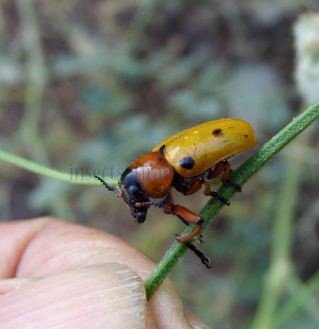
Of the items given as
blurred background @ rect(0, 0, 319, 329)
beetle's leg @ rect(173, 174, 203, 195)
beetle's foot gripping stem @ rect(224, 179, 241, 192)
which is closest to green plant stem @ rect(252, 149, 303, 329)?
blurred background @ rect(0, 0, 319, 329)

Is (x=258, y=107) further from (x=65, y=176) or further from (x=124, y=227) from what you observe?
(x=65, y=176)

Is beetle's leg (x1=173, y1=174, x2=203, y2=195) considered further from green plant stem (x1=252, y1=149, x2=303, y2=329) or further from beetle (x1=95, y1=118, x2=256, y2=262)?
green plant stem (x1=252, y1=149, x2=303, y2=329)

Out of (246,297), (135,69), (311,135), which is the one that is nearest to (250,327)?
(246,297)

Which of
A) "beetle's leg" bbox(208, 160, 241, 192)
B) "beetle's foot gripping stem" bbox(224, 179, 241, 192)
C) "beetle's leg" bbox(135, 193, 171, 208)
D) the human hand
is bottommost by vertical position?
the human hand

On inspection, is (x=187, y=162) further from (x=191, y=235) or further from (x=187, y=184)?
(x=191, y=235)

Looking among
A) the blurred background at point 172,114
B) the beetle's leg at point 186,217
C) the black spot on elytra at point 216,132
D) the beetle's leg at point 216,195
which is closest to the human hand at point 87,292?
the beetle's leg at point 186,217

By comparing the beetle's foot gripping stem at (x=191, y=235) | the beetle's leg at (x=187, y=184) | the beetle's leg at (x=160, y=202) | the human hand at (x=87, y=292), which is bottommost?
the human hand at (x=87, y=292)

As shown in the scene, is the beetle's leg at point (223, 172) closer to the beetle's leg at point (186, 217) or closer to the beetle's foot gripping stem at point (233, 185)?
the beetle's foot gripping stem at point (233, 185)
